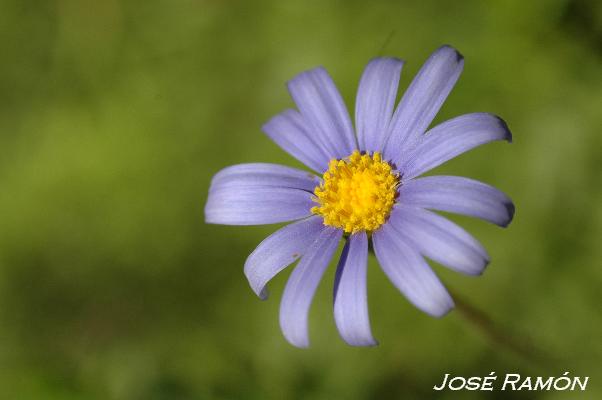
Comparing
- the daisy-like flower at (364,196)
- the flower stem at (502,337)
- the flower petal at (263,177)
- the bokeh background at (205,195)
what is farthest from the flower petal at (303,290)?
the bokeh background at (205,195)

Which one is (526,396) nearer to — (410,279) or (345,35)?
(410,279)

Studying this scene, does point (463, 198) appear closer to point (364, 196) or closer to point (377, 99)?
point (364, 196)

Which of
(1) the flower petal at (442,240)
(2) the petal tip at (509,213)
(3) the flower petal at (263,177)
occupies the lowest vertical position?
(1) the flower petal at (442,240)

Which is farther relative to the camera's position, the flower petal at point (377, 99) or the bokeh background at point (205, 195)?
the bokeh background at point (205, 195)

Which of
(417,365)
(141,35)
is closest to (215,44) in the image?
(141,35)

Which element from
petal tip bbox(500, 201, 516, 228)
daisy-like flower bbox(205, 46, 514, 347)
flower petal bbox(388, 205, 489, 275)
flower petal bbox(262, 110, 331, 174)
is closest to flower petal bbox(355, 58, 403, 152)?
daisy-like flower bbox(205, 46, 514, 347)

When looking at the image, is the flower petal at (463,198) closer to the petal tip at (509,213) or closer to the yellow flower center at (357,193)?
the petal tip at (509,213)

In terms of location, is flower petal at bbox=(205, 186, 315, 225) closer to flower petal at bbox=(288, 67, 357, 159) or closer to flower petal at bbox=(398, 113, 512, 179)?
flower petal at bbox=(288, 67, 357, 159)
